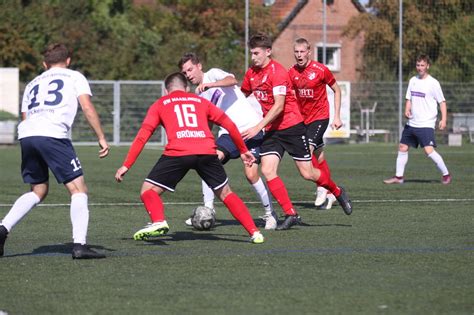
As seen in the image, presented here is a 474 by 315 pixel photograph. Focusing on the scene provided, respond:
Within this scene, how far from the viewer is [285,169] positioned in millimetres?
23922

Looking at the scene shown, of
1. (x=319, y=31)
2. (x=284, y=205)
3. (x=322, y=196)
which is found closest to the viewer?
(x=284, y=205)

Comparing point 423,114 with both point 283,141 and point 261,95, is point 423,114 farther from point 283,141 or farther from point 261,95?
point 261,95

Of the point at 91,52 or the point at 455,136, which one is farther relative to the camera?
the point at 91,52

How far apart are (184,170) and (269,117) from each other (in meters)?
1.62

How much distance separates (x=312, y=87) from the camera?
14.0 metres

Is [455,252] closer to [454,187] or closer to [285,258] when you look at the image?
[285,258]

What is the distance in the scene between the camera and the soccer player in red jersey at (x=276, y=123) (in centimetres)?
1148

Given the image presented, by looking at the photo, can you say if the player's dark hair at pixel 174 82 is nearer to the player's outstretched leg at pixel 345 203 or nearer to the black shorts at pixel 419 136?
the player's outstretched leg at pixel 345 203

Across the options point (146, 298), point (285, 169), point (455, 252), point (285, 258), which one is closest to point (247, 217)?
point (285, 258)

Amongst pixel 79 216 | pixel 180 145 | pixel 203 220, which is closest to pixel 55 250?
pixel 79 216

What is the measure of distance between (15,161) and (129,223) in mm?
15682

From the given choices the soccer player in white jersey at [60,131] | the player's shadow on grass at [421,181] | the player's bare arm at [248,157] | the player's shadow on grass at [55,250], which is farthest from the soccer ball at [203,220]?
the player's shadow on grass at [421,181]

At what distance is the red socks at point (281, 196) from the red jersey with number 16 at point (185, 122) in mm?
1906

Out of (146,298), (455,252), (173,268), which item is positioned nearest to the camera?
(146,298)
